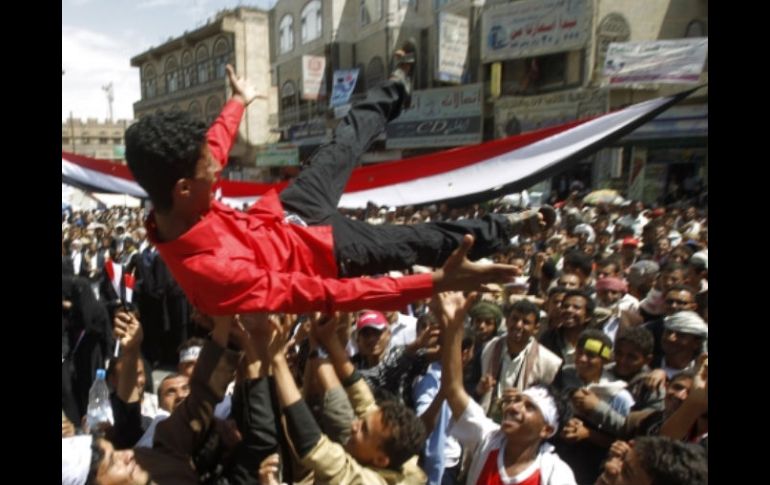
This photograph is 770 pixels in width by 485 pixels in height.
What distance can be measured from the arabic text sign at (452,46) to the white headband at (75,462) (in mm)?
18225

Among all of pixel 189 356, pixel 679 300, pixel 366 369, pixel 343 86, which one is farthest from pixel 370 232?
pixel 343 86

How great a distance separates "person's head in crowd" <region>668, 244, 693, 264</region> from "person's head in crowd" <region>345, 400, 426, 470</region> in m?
3.79

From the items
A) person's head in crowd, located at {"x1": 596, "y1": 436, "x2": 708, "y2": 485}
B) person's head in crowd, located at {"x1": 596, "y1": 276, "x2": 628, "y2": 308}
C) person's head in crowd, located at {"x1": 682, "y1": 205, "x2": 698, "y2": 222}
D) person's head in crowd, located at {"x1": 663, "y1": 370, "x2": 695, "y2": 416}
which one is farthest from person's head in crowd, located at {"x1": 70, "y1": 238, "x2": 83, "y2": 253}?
person's head in crowd, located at {"x1": 682, "y1": 205, "x2": 698, "y2": 222}

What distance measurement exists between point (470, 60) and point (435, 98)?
5.31 feet

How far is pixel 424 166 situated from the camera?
4.97 m

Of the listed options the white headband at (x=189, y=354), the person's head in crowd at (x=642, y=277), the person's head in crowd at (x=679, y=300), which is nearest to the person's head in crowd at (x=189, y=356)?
the white headband at (x=189, y=354)

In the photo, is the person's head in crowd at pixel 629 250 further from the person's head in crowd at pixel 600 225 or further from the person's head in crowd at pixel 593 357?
the person's head in crowd at pixel 593 357

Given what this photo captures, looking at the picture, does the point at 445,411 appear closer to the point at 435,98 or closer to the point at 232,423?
the point at 232,423

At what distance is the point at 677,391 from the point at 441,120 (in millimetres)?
17635

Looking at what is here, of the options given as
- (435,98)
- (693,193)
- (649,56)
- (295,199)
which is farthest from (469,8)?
(295,199)

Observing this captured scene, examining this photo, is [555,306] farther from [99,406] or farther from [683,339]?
[99,406]

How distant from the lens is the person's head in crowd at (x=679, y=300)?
3.62 m

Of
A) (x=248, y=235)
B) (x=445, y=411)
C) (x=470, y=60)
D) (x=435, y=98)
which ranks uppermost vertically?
(x=470, y=60)

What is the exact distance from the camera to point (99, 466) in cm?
202
